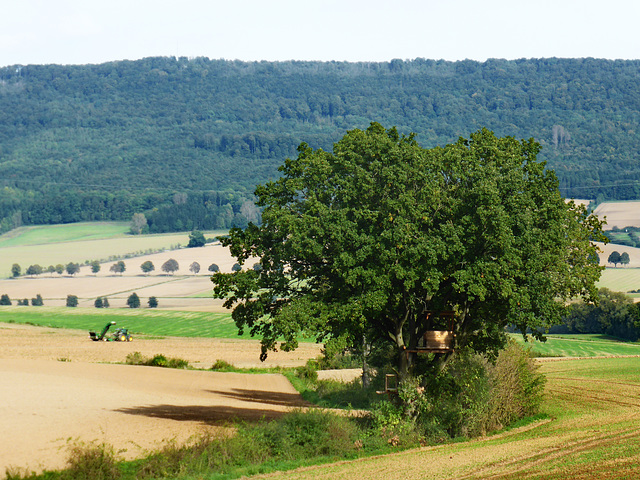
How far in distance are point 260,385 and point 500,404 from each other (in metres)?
24.3

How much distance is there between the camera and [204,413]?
136 feet

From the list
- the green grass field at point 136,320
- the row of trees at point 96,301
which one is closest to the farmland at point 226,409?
the green grass field at point 136,320

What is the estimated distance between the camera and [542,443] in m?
33.2

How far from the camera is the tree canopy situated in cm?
3384

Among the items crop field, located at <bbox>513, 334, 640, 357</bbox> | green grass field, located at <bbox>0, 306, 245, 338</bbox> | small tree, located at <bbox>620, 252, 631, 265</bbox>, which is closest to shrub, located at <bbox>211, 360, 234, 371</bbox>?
crop field, located at <bbox>513, 334, 640, 357</bbox>

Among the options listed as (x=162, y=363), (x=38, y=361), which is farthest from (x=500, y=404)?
(x=38, y=361)

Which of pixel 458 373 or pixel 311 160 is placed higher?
pixel 311 160

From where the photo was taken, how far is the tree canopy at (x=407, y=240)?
3384 centimetres

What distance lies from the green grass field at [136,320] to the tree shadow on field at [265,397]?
222ft

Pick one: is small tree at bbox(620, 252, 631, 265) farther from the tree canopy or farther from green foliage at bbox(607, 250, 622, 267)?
the tree canopy

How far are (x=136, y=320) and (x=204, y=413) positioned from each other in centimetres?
10412

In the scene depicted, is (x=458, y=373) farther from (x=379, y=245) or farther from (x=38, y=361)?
(x=38, y=361)

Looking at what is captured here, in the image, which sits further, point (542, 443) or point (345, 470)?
point (542, 443)

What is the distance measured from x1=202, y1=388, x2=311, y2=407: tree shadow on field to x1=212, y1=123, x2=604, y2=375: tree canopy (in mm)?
12686
